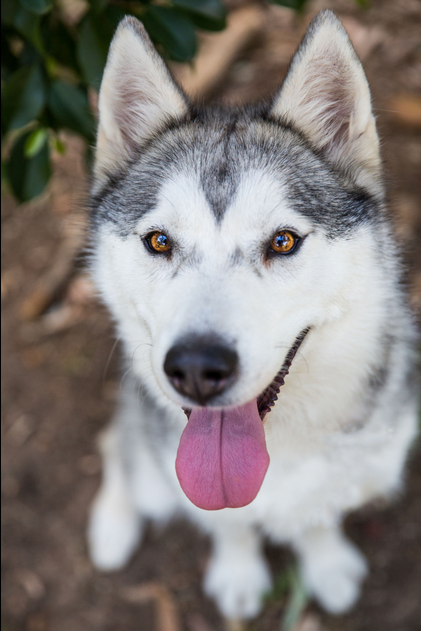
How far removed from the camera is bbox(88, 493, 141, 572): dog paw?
344 cm

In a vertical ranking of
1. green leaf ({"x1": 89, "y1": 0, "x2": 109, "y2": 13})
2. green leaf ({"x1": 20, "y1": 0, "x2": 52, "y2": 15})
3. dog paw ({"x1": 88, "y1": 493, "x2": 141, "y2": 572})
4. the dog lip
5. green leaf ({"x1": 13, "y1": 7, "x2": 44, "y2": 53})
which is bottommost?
dog paw ({"x1": 88, "y1": 493, "x2": 141, "y2": 572})

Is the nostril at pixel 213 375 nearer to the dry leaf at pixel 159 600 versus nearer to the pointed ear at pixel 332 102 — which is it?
the pointed ear at pixel 332 102

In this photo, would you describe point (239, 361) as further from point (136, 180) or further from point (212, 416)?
point (136, 180)

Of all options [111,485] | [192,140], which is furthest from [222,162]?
[111,485]

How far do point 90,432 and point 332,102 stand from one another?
116 inches

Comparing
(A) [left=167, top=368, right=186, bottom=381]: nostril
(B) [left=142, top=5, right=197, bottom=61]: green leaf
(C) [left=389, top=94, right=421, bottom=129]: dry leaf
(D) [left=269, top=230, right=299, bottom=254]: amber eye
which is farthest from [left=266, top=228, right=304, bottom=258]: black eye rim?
(C) [left=389, top=94, right=421, bottom=129]: dry leaf

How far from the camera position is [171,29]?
238 centimetres

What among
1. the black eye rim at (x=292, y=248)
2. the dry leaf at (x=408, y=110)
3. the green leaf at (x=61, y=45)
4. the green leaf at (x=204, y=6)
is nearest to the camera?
the black eye rim at (x=292, y=248)

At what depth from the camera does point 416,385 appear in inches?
111

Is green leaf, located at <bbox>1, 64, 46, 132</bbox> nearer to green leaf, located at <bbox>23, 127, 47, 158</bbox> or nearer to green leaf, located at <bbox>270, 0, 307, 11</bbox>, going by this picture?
green leaf, located at <bbox>23, 127, 47, 158</bbox>

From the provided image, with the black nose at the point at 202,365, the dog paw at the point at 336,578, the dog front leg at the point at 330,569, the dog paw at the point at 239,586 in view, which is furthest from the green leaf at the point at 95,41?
the dog paw at the point at 336,578

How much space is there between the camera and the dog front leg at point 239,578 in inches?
127

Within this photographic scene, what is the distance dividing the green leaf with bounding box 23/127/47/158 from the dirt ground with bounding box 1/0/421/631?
32cm

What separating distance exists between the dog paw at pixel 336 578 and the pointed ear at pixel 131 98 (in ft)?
8.64
